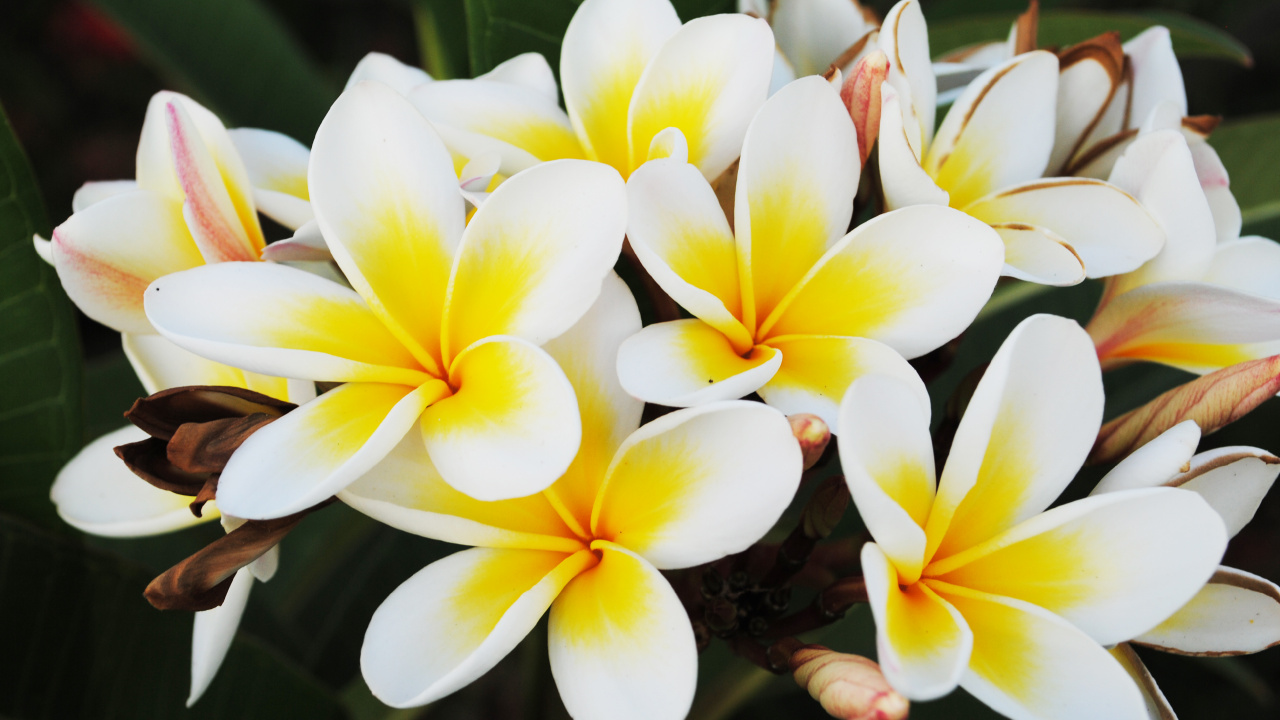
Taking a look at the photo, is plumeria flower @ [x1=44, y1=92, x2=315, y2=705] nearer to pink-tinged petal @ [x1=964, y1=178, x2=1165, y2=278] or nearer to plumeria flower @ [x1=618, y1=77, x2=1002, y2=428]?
plumeria flower @ [x1=618, y1=77, x2=1002, y2=428]

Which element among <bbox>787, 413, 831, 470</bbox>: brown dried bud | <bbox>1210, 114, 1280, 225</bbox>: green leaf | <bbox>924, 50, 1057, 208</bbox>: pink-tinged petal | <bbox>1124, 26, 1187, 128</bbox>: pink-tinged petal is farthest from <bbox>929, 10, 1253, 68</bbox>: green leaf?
<bbox>787, 413, 831, 470</bbox>: brown dried bud

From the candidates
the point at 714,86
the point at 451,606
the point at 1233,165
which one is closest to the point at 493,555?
the point at 451,606

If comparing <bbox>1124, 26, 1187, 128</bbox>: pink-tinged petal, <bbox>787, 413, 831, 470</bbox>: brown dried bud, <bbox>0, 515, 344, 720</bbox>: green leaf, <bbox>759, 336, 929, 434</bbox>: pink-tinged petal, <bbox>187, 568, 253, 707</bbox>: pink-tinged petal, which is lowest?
<bbox>0, 515, 344, 720</bbox>: green leaf

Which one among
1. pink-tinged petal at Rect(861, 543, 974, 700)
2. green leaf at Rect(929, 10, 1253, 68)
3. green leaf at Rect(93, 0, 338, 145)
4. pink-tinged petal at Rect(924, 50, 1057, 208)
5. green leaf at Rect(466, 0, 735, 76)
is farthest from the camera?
green leaf at Rect(93, 0, 338, 145)

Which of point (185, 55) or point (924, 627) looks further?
point (185, 55)

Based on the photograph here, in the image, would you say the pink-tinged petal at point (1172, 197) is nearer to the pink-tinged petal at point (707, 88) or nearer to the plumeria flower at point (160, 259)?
the pink-tinged petal at point (707, 88)

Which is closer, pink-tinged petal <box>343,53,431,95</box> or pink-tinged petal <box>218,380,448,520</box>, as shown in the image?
pink-tinged petal <box>218,380,448,520</box>

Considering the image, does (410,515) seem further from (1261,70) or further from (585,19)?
(1261,70)

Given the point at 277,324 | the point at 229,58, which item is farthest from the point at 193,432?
the point at 229,58
